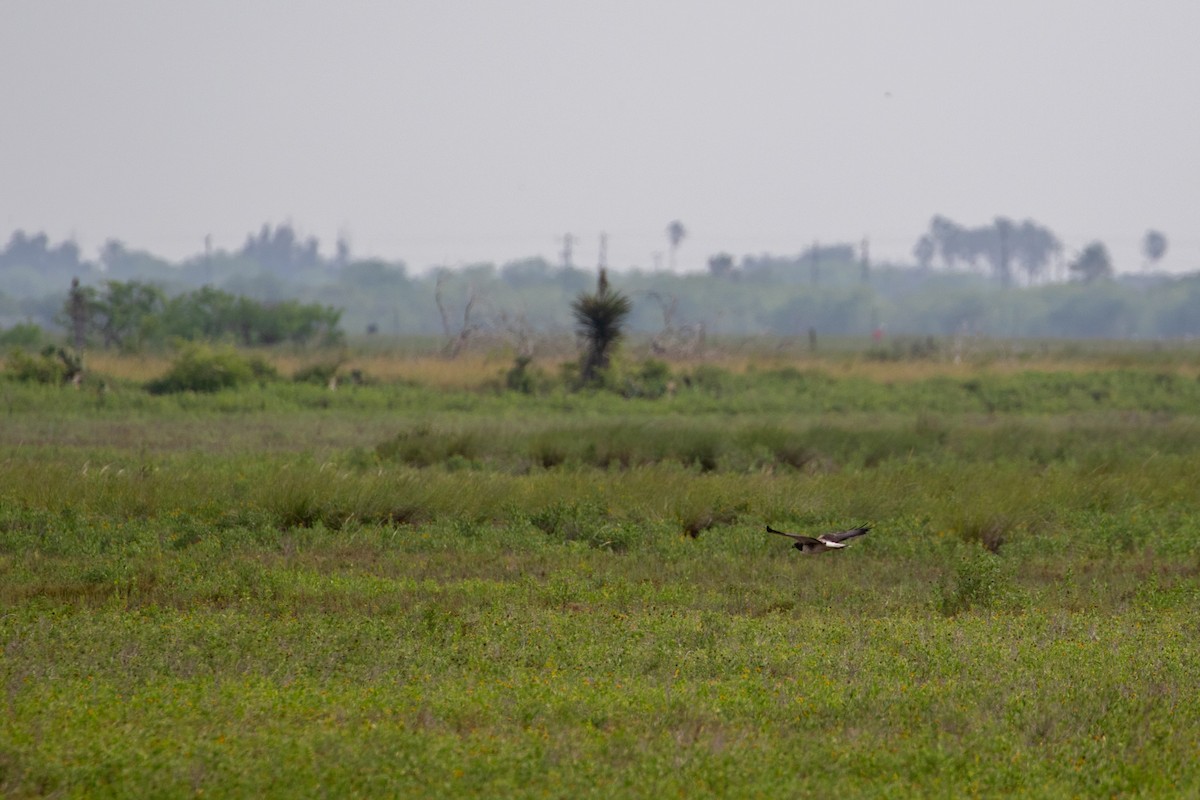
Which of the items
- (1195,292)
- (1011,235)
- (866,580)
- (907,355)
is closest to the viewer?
(866,580)

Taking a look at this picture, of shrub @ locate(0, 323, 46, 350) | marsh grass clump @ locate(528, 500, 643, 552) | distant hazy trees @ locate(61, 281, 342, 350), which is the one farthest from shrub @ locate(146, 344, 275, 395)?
shrub @ locate(0, 323, 46, 350)

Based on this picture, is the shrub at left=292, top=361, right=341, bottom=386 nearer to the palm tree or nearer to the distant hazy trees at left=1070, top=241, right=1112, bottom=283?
the palm tree

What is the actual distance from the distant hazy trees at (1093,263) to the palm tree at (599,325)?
12667 centimetres

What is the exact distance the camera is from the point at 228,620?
7.95m

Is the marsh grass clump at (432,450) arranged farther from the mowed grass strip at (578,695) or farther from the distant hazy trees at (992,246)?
the distant hazy trees at (992,246)

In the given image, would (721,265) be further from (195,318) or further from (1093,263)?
(195,318)

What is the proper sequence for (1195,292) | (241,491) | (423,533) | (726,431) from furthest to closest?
(1195,292) → (726,431) → (241,491) → (423,533)

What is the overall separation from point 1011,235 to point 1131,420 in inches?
6693

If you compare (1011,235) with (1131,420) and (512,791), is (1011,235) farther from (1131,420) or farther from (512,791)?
(512,791)

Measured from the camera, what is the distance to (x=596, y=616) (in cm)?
850

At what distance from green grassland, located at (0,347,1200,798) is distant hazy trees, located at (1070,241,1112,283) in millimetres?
134786

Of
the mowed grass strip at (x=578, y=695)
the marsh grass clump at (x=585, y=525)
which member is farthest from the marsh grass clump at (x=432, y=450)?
the mowed grass strip at (x=578, y=695)

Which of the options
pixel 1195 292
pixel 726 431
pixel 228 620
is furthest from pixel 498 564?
pixel 1195 292

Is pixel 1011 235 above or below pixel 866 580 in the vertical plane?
above
